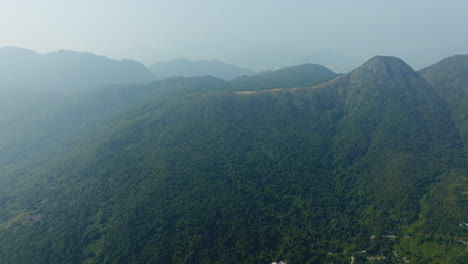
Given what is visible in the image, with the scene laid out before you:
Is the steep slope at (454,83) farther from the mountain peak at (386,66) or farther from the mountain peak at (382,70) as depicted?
the mountain peak at (386,66)

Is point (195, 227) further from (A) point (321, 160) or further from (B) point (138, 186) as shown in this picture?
(A) point (321, 160)

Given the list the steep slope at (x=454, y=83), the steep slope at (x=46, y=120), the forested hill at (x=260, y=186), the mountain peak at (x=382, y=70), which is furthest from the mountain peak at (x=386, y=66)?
the steep slope at (x=46, y=120)

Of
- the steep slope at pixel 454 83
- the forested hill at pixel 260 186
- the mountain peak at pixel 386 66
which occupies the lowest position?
the forested hill at pixel 260 186

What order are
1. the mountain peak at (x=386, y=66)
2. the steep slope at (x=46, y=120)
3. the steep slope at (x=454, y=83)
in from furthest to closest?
the mountain peak at (x=386, y=66), the steep slope at (x=46, y=120), the steep slope at (x=454, y=83)

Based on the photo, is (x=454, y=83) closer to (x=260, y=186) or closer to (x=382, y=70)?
(x=382, y=70)

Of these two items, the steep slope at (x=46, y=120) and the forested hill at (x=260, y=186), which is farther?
the steep slope at (x=46, y=120)

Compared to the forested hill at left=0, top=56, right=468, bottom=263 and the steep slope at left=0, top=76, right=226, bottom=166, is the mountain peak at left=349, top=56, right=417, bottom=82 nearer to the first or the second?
the forested hill at left=0, top=56, right=468, bottom=263

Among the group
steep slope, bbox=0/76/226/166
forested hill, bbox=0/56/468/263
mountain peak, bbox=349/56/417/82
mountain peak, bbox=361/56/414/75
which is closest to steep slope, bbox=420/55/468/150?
forested hill, bbox=0/56/468/263

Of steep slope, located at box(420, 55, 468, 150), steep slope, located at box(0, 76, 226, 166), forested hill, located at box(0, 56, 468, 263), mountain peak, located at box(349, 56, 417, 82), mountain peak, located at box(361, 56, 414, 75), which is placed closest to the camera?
forested hill, located at box(0, 56, 468, 263)
